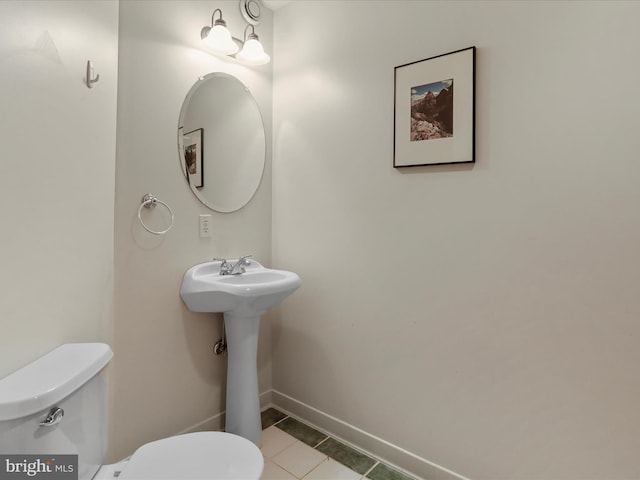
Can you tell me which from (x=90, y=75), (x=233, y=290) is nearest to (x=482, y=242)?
(x=233, y=290)

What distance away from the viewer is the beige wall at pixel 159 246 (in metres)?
1.59

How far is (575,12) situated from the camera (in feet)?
4.17

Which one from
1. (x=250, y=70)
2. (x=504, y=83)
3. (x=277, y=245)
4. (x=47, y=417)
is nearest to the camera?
(x=47, y=417)

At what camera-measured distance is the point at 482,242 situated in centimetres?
149

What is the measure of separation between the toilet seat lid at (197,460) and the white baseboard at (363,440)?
87 cm

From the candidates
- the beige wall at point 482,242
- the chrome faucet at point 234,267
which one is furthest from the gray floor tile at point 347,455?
the chrome faucet at point 234,267

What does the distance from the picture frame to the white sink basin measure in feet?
2.64

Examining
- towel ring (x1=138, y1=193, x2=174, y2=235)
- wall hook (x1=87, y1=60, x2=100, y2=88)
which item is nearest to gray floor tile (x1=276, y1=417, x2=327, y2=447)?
towel ring (x1=138, y1=193, x2=174, y2=235)

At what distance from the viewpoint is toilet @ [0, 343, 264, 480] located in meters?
0.87

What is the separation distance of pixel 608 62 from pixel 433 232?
84 centimetres

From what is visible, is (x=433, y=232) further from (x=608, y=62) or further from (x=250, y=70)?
(x=250, y=70)

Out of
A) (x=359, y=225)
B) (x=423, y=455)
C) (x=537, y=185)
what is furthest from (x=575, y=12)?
(x=423, y=455)

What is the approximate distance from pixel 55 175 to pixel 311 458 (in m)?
1.67

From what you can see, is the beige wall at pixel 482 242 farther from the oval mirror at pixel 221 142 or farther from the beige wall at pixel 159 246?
the beige wall at pixel 159 246
